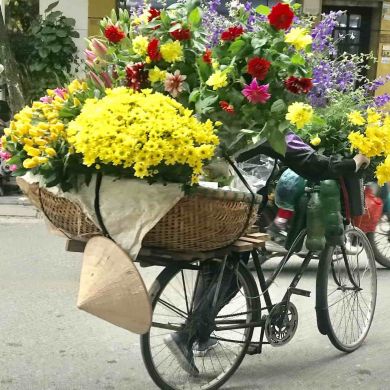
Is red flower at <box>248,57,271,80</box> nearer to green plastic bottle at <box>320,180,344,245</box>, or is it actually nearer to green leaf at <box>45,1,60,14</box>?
green plastic bottle at <box>320,180,344,245</box>

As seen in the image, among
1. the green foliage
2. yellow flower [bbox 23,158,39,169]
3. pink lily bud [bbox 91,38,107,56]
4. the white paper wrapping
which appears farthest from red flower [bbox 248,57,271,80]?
the green foliage

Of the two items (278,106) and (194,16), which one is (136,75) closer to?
(194,16)

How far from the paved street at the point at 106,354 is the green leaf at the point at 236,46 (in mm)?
1580

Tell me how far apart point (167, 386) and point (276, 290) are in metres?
0.93

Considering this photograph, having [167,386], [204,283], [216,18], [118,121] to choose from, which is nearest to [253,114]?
[118,121]

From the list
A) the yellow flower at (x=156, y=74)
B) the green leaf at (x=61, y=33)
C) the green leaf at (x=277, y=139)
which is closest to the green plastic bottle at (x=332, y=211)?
the green leaf at (x=277, y=139)

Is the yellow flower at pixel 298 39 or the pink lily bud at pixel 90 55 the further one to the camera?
the pink lily bud at pixel 90 55

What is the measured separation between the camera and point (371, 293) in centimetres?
398

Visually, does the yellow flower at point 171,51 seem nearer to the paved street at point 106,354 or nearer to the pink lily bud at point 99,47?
the pink lily bud at point 99,47

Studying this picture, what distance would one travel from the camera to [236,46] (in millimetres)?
2533

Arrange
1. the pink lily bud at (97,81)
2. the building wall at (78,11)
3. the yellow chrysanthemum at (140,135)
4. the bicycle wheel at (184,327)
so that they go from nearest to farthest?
1. the yellow chrysanthemum at (140,135)
2. the pink lily bud at (97,81)
3. the bicycle wheel at (184,327)
4. the building wall at (78,11)

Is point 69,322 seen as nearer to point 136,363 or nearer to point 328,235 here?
point 136,363

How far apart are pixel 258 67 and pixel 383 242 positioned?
4060 mm

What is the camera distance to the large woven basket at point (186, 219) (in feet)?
8.20
